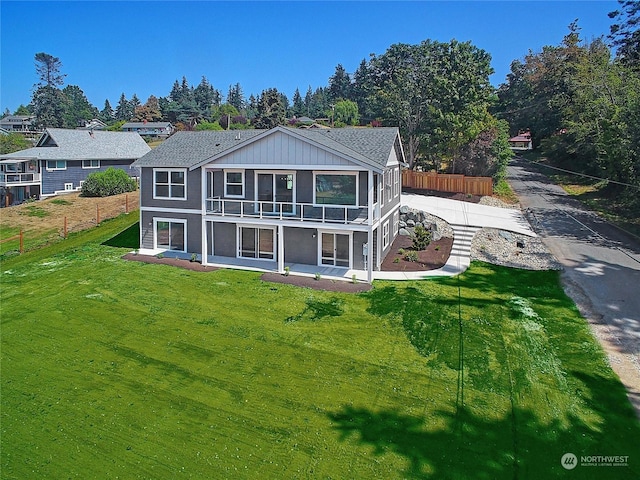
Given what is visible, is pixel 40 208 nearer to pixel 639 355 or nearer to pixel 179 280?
pixel 179 280

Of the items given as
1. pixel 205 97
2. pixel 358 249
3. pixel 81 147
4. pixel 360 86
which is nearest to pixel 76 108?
pixel 205 97

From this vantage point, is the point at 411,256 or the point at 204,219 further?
the point at 411,256

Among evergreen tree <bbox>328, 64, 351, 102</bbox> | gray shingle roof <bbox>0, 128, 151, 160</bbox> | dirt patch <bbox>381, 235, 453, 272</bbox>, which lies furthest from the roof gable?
evergreen tree <bbox>328, 64, 351, 102</bbox>

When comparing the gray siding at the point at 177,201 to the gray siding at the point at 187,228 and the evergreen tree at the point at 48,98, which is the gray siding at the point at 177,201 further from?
the evergreen tree at the point at 48,98

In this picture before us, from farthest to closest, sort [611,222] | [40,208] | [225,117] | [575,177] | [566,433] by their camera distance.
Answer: [225,117], [575,177], [40,208], [611,222], [566,433]

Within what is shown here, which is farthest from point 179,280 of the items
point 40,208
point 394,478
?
point 40,208

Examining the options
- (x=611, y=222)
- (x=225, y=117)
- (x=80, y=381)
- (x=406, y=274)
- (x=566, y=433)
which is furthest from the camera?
(x=225, y=117)

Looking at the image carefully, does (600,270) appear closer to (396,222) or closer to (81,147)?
(396,222)
